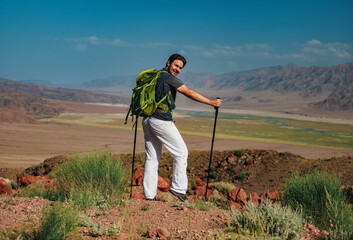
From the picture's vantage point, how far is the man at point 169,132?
384 cm

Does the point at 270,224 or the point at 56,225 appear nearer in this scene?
the point at 56,225

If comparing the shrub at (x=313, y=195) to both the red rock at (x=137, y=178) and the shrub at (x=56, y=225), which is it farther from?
the red rock at (x=137, y=178)

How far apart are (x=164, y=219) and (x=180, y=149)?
0.95 metres

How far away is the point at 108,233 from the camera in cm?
274

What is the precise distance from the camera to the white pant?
3.85 metres

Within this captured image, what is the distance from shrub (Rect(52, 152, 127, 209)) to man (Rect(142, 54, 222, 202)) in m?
0.42

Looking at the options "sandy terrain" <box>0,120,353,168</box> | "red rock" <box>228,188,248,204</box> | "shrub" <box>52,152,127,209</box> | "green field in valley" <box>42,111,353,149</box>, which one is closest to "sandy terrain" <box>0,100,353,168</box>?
"sandy terrain" <box>0,120,353,168</box>

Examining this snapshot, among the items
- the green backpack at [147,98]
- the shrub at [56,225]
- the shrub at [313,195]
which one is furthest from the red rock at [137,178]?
the shrub at [56,225]

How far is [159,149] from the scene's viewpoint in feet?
13.6

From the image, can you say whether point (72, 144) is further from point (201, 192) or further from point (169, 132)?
point (169, 132)

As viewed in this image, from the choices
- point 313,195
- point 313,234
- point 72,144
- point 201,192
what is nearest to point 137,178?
point 201,192

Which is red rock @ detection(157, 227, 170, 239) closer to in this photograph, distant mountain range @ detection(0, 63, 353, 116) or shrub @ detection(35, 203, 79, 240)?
shrub @ detection(35, 203, 79, 240)

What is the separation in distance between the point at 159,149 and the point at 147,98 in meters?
0.71

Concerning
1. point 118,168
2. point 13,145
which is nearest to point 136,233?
point 118,168
